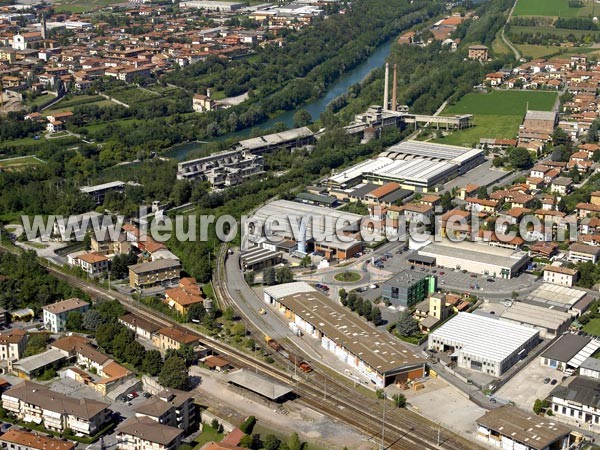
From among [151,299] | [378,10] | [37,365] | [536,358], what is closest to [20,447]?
[37,365]

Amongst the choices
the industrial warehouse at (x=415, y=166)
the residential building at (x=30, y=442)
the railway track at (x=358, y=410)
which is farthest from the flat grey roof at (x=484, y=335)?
the industrial warehouse at (x=415, y=166)

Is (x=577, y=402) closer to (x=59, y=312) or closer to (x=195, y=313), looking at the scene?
(x=195, y=313)

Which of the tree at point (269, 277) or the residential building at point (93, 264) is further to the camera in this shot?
the residential building at point (93, 264)

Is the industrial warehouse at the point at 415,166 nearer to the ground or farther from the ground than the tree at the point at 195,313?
nearer to the ground

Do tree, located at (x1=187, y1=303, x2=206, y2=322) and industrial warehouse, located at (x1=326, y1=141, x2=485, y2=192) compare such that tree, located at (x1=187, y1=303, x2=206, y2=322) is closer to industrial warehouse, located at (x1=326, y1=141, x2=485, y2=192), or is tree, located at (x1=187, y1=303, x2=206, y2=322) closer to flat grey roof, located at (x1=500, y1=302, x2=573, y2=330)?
flat grey roof, located at (x1=500, y1=302, x2=573, y2=330)

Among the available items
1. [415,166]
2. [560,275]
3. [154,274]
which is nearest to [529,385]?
[560,275]

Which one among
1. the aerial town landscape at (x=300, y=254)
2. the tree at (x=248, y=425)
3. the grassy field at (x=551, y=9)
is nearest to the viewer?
the tree at (x=248, y=425)

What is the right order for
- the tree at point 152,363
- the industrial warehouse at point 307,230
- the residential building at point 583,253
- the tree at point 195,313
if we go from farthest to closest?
the industrial warehouse at point 307,230, the residential building at point 583,253, the tree at point 195,313, the tree at point 152,363

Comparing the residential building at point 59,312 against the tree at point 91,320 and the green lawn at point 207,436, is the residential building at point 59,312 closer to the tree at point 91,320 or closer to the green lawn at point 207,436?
the tree at point 91,320
